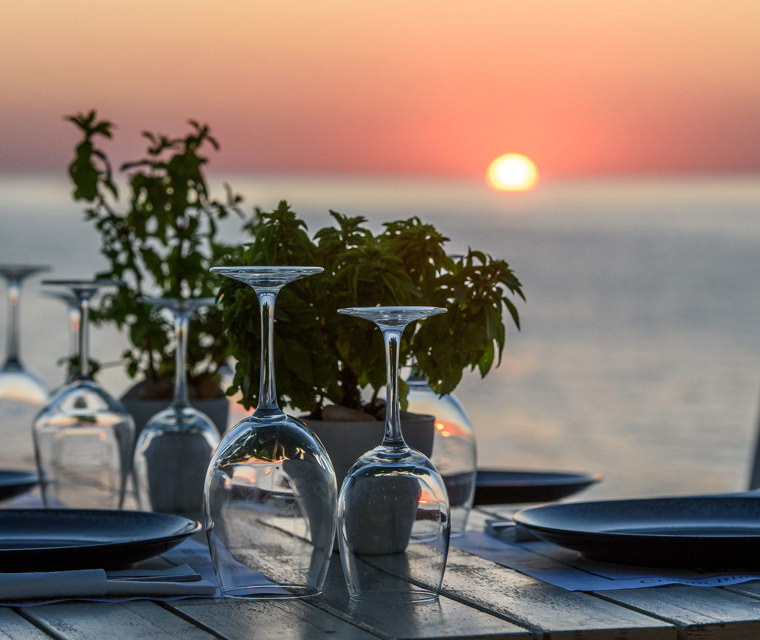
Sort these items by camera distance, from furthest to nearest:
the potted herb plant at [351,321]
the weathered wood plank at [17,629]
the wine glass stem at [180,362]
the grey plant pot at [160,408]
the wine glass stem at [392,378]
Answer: the grey plant pot at [160,408]
the wine glass stem at [180,362]
the potted herb plant at [351,321]
the wine glass stem at [392,378]
the weathered wood plank at [17,629]

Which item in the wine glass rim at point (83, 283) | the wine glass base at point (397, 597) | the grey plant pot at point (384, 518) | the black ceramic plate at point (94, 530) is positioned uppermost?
the wine glass rim at point (83, 283)

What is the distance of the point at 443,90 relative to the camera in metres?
18.5

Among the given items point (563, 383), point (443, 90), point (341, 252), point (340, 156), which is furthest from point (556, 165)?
point (341, 252)

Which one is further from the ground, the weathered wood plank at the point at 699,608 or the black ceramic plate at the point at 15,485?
the black ceramic plate at the point at 15,485

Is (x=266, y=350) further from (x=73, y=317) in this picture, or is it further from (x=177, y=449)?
(x=73, y=317)

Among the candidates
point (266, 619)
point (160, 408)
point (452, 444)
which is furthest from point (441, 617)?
point (160, 408)

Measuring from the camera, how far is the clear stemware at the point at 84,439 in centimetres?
183

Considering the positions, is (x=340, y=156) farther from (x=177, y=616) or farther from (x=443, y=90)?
(x=177, y=616)

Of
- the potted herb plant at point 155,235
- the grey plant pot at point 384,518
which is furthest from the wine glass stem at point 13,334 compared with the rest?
the grey plant pot at point 384,518

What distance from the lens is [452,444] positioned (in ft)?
5.34

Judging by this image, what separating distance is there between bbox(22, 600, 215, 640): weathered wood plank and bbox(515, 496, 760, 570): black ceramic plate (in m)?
0.43

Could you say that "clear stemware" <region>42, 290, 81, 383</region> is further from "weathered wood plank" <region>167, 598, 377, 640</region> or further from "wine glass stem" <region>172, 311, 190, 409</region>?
"weathered wood plank" <region>167, 598, 377, 640</region>

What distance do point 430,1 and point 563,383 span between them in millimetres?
4308

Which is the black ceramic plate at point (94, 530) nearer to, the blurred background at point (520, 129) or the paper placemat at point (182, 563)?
the paper placemat at point (182, 563)
